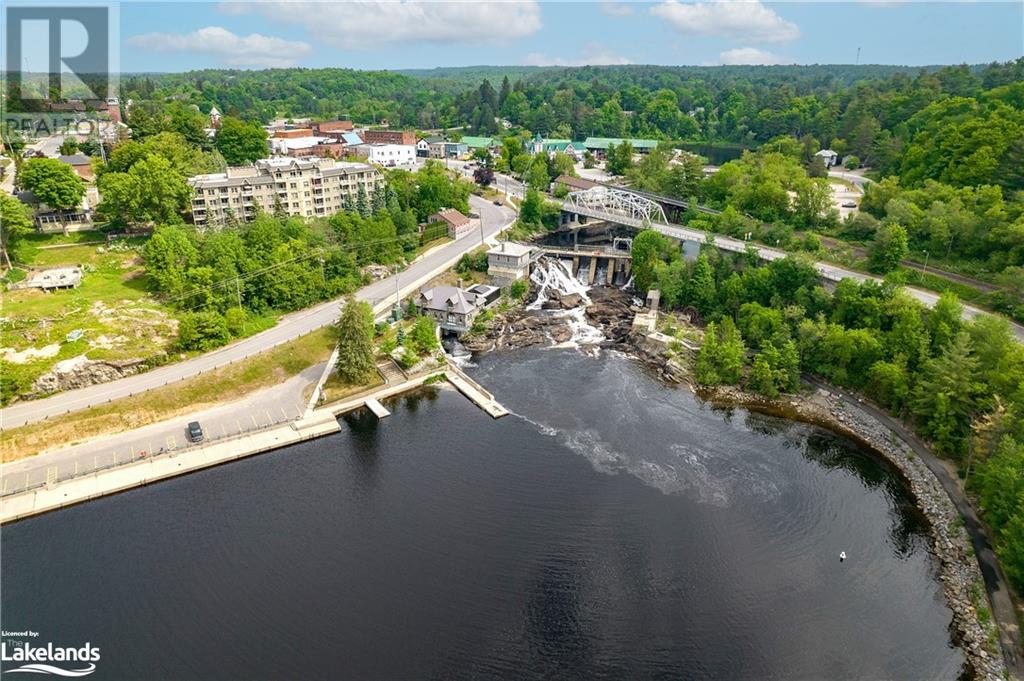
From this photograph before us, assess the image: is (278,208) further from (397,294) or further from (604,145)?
(604,145)

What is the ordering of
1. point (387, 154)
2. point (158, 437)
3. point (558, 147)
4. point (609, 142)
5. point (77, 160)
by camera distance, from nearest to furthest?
point (158, 437) → point (77, 160) → point (387, 154) → point (558, 147) → point (609, 142)

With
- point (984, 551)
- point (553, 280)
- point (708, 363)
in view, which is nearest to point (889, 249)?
point (708, 363)

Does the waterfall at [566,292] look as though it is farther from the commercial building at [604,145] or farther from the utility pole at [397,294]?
the commercial building at [604,145]

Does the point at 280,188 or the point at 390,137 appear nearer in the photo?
the point at 280,188

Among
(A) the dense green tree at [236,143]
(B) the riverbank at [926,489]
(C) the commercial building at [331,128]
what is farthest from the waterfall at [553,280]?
(C) the commercial building at [331,128]

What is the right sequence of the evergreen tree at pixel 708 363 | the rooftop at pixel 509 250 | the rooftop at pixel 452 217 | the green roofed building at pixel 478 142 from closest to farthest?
1. the evergreen tree at pixel 708 363
2. the rooftop at pixel 509 250
3. the rooftop at pixel 452 217
4. the green roofed building at pixel 478 142

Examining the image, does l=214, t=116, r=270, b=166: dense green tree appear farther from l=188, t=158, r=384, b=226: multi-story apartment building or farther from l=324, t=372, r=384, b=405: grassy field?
l=324, t=372, r=384, b=405: grassy field
